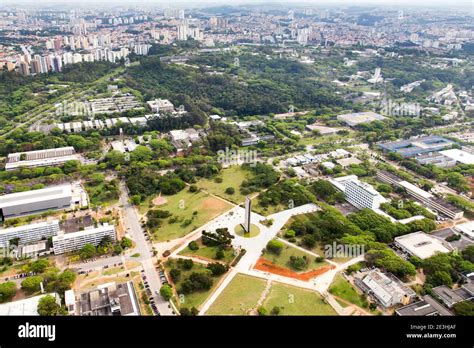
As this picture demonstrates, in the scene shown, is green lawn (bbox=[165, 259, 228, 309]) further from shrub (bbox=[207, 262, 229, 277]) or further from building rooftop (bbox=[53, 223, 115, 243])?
building rooftop (bbox=[53, 223, 115, 243])

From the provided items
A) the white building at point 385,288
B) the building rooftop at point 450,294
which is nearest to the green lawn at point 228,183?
the white building at point 385,288

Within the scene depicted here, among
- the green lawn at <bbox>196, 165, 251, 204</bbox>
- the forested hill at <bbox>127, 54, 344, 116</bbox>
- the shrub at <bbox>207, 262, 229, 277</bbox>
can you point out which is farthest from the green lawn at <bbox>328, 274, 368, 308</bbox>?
the forested hill at <bbox>127, 54, 344, 116</bbox>

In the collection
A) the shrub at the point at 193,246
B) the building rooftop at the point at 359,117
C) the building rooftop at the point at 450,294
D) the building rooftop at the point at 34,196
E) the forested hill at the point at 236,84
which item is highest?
the forested hill at the point at 236,84

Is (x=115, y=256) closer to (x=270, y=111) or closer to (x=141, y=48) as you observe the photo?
(x=270, y=111)

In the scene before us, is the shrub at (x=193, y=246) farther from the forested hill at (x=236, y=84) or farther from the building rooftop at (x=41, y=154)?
the forested hill at (x=236, y=84)
